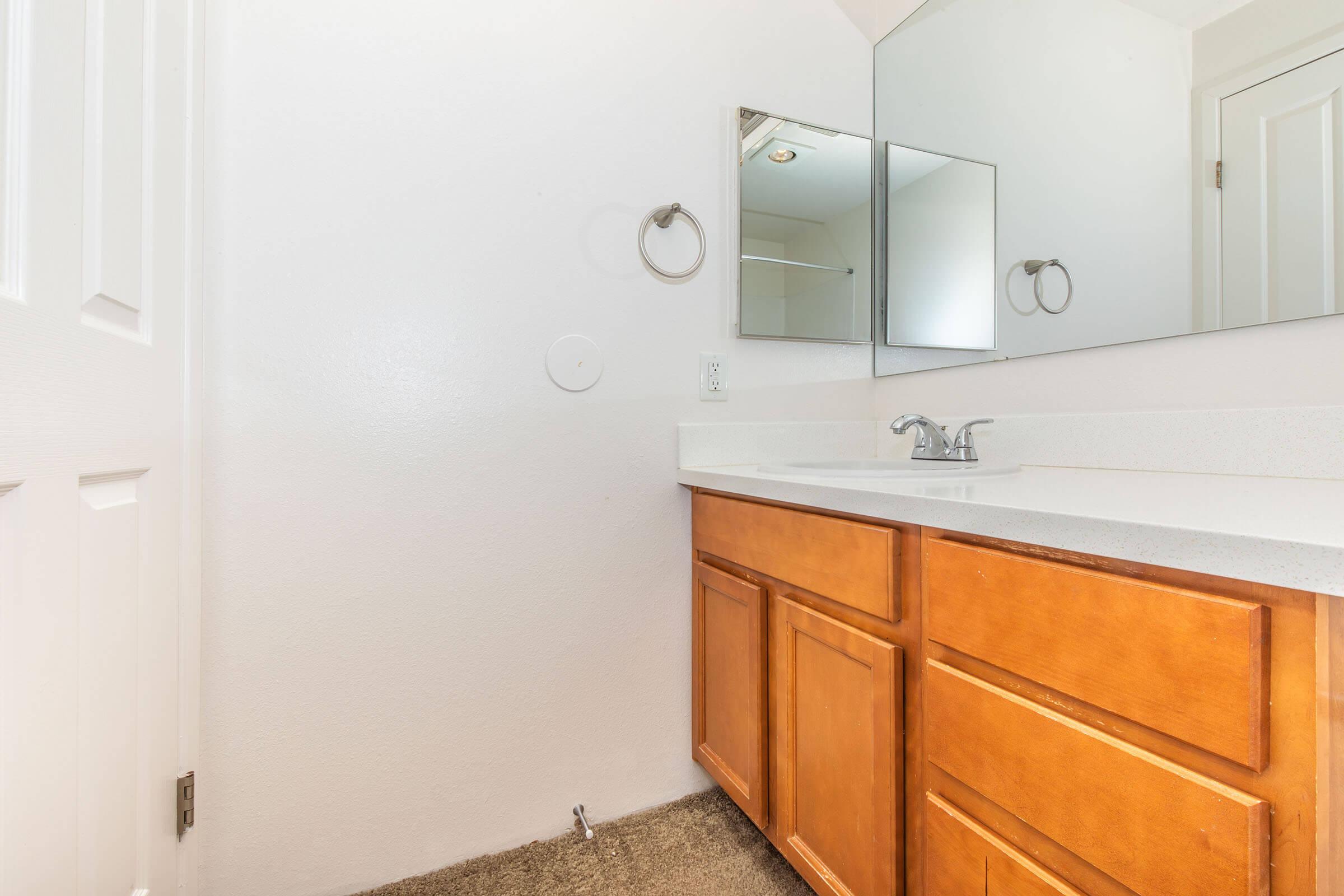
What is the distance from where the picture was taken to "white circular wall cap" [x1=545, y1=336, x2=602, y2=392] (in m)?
1.25

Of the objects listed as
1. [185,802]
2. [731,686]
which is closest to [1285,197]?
[731,686]

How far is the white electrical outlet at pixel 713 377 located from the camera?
4.55 ft

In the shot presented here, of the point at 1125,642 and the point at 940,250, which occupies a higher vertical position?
the point at 940,250

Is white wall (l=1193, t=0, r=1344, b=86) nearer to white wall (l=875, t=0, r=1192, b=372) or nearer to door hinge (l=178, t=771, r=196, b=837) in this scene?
white wall (l=875, t=0, r=1192, b=372)

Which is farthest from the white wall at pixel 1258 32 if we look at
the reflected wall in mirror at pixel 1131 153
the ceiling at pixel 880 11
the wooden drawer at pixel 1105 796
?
the wooden drawer at pixel 1105 796

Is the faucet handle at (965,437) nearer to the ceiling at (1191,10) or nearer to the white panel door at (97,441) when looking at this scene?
the ceiling at (1191,10)

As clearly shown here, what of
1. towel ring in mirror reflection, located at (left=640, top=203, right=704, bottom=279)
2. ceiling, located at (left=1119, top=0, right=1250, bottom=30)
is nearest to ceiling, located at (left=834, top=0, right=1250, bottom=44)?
ceiling, located at (left=1119, top=0, right=1250, bottom=30)

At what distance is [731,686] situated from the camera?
1.20 meters

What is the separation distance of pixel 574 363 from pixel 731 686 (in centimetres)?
75

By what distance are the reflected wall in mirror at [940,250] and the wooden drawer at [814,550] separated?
0.73 metres

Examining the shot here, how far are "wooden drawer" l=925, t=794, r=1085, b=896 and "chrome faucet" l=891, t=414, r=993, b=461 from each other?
72cm

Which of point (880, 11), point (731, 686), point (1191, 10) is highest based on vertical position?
point (880, 11)

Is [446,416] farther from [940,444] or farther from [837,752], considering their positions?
[940,444]

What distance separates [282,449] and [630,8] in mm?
1186
